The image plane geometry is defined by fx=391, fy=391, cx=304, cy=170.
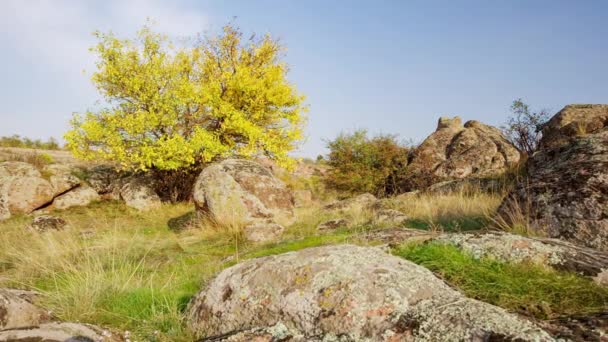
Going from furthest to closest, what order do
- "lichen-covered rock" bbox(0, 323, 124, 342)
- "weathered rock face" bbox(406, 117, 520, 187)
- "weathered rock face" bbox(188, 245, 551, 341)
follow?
"weathered rock face" bbox(406, 117, 520, 187)
"lichen-covered rock" bbox(0, 323, 124, 342)
"weathered rock face" bbox(188, 245, 551, 341)

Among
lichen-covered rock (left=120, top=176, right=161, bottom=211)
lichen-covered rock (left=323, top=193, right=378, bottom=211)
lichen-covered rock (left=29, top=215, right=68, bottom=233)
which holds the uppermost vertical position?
lichen-covered rock (left=120, top=176, right=161, bottom=211)

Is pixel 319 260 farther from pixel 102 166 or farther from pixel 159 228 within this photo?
pixel 102 166

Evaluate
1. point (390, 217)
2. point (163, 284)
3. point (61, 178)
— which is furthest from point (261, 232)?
point (61, 178)

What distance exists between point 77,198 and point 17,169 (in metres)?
3.07

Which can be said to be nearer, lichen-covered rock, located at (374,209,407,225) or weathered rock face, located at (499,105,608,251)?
weathered rock face, located at (499,105,608,251)

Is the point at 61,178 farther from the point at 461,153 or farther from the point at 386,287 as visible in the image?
the point at 461,153

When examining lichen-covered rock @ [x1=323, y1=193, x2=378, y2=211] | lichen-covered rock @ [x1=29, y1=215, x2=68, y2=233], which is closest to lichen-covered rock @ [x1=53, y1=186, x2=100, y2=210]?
lichen-covered rock @ [x1=29, y1=215, x2=68, y2=233]

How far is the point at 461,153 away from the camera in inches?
846

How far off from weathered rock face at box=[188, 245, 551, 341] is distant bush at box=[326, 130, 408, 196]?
63.0 feet

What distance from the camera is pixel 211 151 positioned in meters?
17.9

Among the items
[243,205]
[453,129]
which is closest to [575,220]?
[243,205]

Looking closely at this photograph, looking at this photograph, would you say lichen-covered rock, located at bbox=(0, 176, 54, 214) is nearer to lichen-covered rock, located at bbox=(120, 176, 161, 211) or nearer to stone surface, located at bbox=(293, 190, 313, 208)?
lichen-covered rock, located at bbox=(120, 176, 161, 211)

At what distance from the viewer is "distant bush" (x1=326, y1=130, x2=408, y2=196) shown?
23031 mm

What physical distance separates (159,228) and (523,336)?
14.0 m
